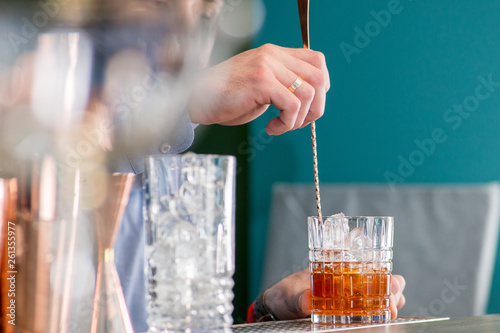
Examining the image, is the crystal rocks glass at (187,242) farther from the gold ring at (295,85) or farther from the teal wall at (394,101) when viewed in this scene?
the teal wall at (394,101)

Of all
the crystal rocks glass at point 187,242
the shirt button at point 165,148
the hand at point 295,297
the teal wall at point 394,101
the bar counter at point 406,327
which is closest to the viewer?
the crystal rocks glass at point 187,242

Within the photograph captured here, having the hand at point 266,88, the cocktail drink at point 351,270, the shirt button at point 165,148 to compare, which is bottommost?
the cocktail drink at point 351,270

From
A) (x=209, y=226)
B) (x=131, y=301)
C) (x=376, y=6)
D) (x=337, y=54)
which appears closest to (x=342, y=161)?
(x=337, y=54)

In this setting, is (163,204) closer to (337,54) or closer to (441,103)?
Answer: (441,103)

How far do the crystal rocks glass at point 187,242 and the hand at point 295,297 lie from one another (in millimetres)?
Answer: 451

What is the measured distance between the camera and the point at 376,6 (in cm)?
260

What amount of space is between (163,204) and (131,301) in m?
1.31

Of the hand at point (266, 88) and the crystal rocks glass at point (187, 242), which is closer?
the crystal rocks glass at point (187, 242)

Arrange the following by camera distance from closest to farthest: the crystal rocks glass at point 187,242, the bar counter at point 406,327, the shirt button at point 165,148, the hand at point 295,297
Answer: the crystal rocks glass at point 187,242, the bar counter at point 406,327, the hand at point 295,297, the shirt button at point 165,148

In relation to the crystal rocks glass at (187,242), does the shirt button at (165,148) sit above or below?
above

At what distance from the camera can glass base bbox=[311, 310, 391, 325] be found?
790mm

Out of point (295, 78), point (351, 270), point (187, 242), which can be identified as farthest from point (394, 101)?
point (187, 242)

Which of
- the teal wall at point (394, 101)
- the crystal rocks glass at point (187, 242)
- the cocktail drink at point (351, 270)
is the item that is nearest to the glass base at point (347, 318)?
the cocktail drink at point (351, 270)

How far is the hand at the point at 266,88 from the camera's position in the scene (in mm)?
983
